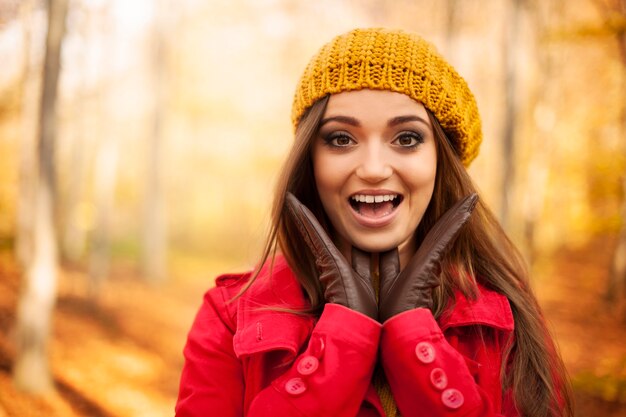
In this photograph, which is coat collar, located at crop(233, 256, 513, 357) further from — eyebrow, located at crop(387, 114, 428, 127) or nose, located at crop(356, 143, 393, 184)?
eyebrow, located at crop(387, 114, 428, 127)

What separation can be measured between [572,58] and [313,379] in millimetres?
17100

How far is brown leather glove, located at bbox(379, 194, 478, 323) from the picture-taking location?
5.13 ft

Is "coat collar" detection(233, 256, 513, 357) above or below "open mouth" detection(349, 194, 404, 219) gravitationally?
below

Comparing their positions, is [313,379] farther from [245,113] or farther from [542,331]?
[245,113]

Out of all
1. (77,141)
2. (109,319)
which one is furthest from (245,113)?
(109,319)

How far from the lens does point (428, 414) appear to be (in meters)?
1.46

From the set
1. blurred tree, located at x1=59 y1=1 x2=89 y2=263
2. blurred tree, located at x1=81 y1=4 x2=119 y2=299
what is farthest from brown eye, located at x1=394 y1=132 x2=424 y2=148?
blurred tree, located at x1=59 y1=1 x2=89 y2=263

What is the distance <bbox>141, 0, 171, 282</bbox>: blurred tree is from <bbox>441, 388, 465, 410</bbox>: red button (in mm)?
13296

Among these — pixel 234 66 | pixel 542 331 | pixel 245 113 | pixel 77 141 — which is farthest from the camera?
pixel 245 113

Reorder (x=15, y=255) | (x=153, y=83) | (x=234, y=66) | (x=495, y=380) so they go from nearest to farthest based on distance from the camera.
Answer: (x=495, y=380), (x=15, y=255), (x=153, y=83), (x=234, y=66)

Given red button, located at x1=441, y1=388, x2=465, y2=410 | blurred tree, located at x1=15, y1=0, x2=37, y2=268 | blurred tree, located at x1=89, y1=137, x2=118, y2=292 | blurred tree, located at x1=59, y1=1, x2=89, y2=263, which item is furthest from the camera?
blurred tree, located at x1=59, y1=1, x2=89, y2=263

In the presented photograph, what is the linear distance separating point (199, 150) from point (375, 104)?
2828 cm

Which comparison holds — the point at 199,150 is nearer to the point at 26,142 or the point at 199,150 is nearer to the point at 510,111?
the point at 26,142

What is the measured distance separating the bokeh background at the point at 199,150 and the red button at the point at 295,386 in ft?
2.95
